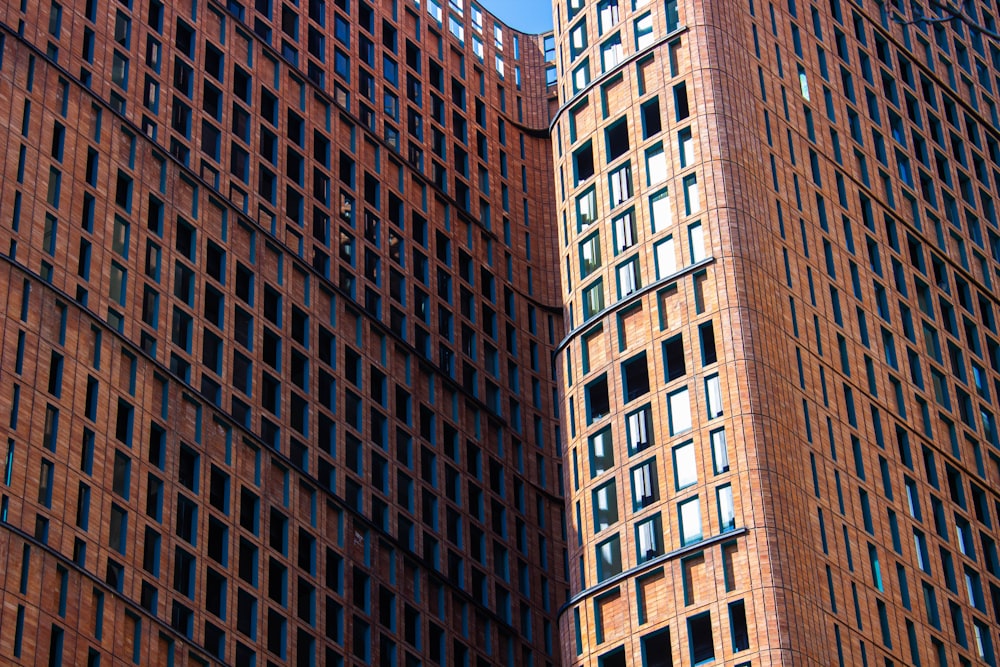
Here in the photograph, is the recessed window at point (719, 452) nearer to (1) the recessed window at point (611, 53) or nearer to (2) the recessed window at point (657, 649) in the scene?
(2) the recessed window at point (657, 649)

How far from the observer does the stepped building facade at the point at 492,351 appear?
76.6 metres

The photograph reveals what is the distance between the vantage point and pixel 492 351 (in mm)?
111938

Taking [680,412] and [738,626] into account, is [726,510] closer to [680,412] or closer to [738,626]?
[738,626]

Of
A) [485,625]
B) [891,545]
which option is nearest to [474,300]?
[485,625]

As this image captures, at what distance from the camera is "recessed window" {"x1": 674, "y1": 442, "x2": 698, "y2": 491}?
76250mm

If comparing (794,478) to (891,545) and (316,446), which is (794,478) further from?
(316,446)

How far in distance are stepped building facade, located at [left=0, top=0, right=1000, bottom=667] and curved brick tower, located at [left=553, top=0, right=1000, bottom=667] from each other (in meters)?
0.18

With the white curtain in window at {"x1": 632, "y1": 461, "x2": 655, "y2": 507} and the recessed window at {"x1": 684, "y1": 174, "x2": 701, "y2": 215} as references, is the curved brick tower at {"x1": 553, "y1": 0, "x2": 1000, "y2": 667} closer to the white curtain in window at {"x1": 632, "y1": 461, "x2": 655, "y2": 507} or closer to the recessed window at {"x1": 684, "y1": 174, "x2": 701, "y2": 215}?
the recessed window at {"x1": 684, "y1": 174, "x2": 701, "y2": 215}

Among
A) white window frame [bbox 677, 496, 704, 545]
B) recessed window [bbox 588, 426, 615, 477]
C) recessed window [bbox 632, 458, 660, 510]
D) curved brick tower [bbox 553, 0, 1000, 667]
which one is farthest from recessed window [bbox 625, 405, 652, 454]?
white window frame [bbox 677, 496, 704, 545]

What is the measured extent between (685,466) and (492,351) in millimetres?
36158

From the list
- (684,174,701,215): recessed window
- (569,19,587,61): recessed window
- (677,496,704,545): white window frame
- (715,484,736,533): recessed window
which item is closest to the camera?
(715,484,736,533): recessed window

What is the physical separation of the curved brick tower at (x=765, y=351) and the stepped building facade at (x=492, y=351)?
0.58ft

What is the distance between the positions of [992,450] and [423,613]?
2701 cm

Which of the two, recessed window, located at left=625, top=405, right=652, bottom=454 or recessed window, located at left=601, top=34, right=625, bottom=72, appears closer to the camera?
recessed window, located at left=625, top=405, right=652, bottom=454
